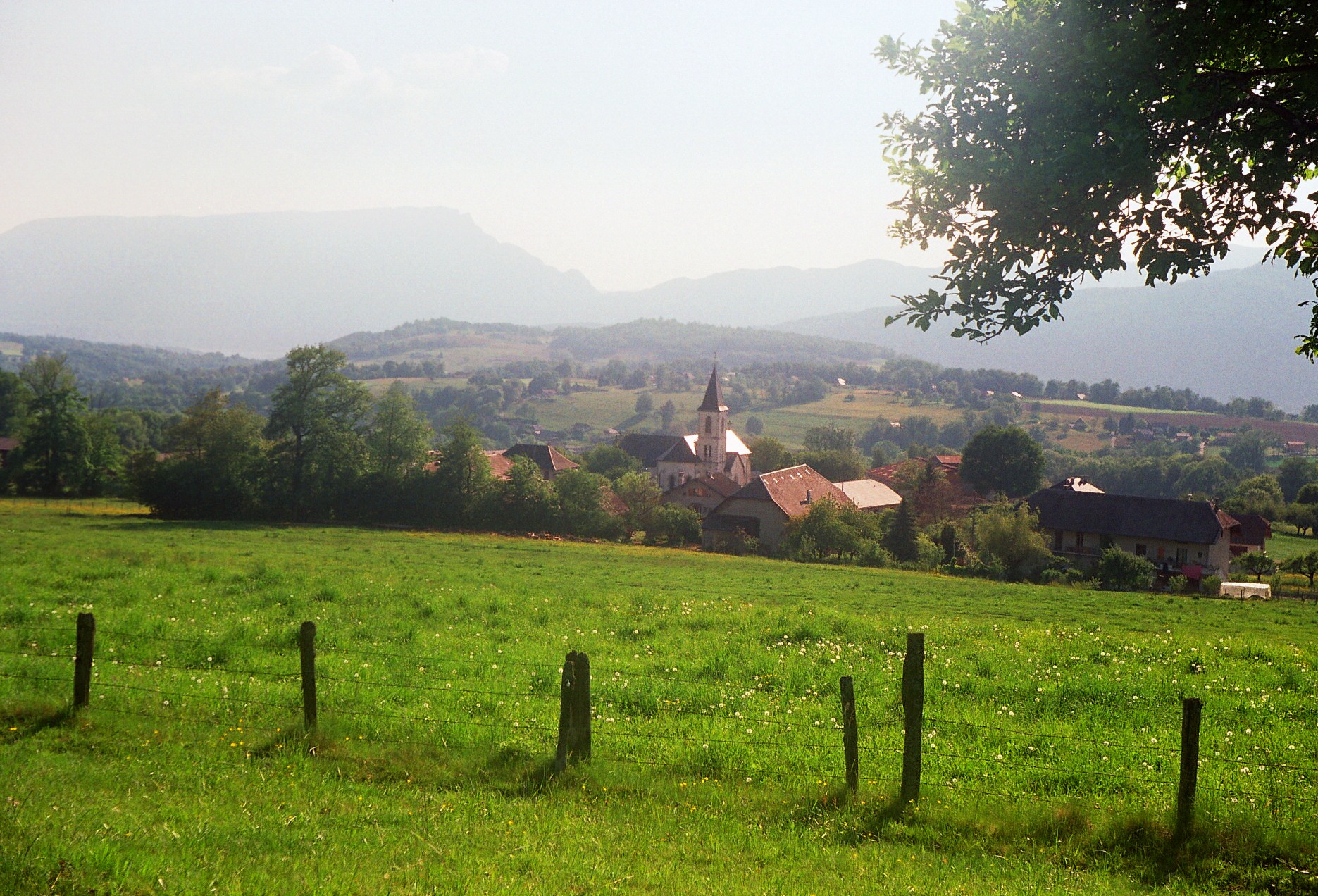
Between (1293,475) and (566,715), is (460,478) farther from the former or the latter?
(1293,475)

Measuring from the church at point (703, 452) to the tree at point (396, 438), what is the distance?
110ft

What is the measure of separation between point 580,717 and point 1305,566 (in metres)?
75.2

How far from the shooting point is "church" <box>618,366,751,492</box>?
108438 millimetres

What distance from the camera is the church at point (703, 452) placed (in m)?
108

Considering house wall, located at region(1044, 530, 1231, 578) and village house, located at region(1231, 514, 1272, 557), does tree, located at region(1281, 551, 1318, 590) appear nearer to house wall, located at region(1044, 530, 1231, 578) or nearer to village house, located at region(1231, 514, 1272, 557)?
house wall, located at region(1044, 530, 1231, 578)

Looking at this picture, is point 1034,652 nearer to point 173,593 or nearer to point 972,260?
point 972,260

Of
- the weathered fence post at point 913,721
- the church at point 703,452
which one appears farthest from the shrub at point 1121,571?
the church at point 703,452

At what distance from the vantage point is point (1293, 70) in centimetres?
751

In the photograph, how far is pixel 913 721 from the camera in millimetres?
8461

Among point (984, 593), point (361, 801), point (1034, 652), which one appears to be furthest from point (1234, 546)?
point (361, 801)

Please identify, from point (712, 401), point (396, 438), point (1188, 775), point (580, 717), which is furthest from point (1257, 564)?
point (580, 717)

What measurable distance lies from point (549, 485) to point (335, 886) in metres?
68.2

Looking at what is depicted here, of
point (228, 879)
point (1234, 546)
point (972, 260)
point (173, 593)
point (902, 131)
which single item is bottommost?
point (1234, 546)

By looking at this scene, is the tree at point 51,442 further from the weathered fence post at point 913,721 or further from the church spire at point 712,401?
the weathered fence post at point 913,721
